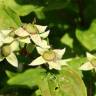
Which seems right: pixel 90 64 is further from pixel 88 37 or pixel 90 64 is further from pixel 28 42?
pixel 88 37

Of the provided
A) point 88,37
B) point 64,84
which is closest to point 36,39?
point 64,84

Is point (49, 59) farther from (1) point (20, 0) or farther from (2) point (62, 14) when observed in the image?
(2) point (62, 14)

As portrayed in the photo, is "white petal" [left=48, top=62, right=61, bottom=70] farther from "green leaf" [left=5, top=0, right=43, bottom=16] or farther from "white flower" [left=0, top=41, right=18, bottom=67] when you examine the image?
"green leaf" [left=5, top=0, right=43, bottom=16]

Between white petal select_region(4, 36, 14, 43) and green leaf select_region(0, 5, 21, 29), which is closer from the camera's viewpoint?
white petal select_region(4, 36, 14, 43)

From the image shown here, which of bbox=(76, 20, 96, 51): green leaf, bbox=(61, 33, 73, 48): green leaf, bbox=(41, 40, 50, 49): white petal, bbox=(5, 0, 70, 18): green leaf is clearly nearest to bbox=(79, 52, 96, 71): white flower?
bbox=(41, 40, 50, 49): white petal

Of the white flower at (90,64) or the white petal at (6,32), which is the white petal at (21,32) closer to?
the white petal at (6,32)

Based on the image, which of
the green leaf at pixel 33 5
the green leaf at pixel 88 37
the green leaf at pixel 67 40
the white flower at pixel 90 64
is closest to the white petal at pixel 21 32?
the white flower at pixel 90 64
